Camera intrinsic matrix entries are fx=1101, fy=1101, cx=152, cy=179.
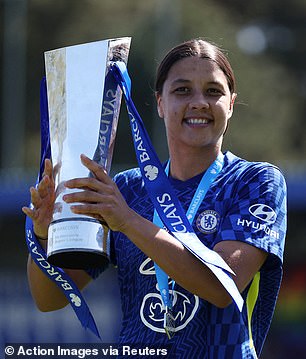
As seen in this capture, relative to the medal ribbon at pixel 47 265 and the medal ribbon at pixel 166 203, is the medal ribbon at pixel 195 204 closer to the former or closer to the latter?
the medal ribbon at pixel 166 203

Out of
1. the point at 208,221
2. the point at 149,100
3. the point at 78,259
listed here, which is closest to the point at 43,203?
the point at 78,259

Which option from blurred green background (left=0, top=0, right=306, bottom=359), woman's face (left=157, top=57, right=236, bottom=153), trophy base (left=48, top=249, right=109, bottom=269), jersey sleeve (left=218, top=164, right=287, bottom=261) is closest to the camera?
trophy base (left=48, top=249, right=109, bottom=269)

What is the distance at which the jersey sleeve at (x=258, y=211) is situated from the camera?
329cm

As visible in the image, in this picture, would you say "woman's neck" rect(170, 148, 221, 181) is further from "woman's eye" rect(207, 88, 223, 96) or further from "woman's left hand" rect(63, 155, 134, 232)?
"woman's left hand" rect(63, 155, 134, 232)

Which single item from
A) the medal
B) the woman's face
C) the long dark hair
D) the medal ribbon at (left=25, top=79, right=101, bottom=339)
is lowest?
the medal

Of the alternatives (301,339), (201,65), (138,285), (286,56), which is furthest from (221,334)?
(286,56)

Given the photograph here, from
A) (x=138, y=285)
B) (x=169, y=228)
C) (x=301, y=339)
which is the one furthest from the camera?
(x=301, y=339)

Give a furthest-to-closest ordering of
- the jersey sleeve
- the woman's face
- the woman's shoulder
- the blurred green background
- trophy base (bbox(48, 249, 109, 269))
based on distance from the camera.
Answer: the blurred green background → the woman's face → the woman's shoulder → the jersey sleeve → trophy base (bbox(48, 249, 109, 269))

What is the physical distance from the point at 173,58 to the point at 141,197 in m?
0.47

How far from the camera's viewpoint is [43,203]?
134 inches

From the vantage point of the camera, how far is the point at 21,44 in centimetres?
1543

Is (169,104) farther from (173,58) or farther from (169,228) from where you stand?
(169,228)

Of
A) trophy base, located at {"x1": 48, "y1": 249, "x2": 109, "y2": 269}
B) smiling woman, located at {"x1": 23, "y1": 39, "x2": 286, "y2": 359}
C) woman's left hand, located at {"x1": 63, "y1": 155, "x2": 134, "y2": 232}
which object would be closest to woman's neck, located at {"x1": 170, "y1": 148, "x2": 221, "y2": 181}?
smiling woman, located at {"x1": 23, "y1": 39, "x2": 286, "y2": 359}

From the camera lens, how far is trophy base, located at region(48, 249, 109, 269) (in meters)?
3.18
